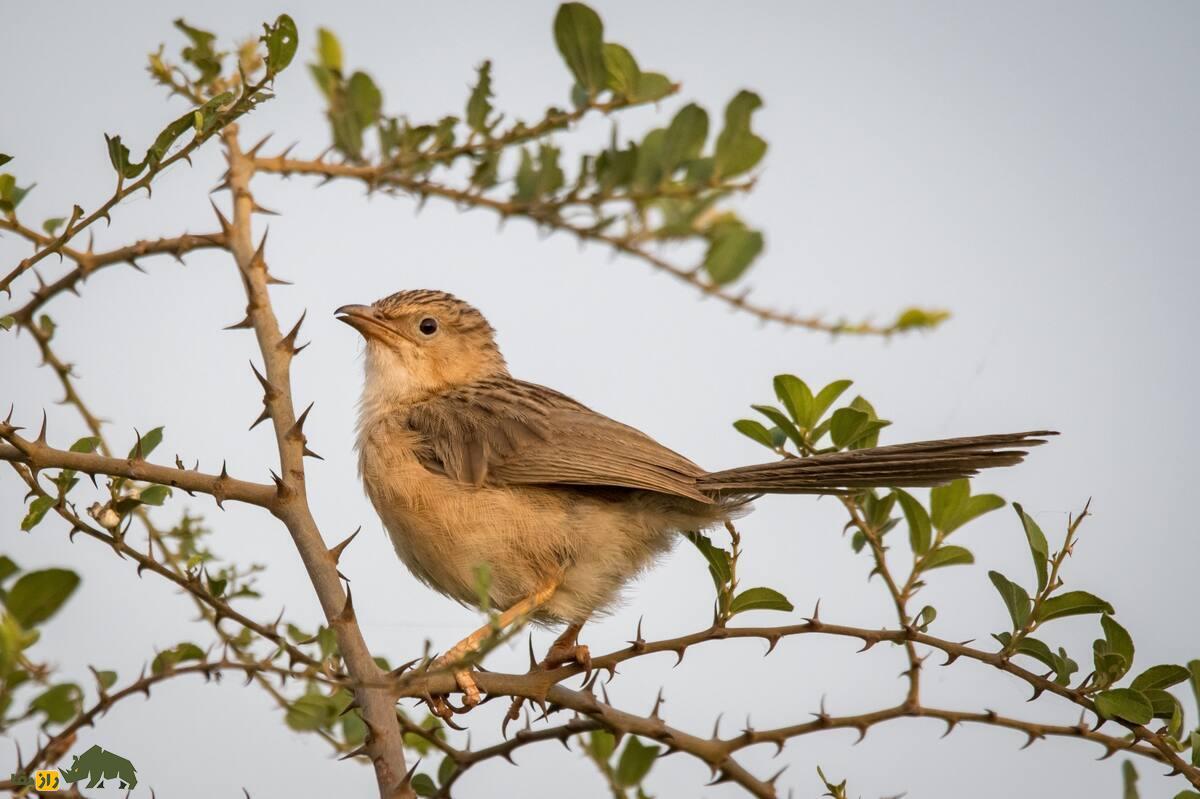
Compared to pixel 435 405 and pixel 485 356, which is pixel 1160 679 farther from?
pixel 485 356

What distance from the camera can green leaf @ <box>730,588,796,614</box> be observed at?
12.3 feet

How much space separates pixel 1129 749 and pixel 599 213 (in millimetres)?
2058

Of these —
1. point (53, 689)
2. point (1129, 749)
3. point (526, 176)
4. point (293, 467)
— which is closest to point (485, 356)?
point (293, 467)

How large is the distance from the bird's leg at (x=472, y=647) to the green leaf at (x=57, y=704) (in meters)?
1.41

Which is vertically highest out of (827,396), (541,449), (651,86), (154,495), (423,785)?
(541,449)

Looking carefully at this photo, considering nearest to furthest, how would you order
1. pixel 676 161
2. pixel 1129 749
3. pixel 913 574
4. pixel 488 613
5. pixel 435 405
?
1. pixel 488 613
2. pixel 676 161
3. pixel 1129 749
4. pixel 913 574
5. pixel 435 405

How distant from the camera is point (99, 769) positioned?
140 inches

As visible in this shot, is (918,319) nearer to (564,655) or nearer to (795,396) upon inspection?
(795,396)

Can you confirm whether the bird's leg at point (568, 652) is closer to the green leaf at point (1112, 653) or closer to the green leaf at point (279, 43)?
the green leaf at point (1112, 653)

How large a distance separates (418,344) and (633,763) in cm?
363

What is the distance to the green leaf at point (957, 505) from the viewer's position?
3701 mm

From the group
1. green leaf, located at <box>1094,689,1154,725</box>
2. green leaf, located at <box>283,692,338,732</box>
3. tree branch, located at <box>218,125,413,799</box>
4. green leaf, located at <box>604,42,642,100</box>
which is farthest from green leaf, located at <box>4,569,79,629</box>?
green leaf, located at <box>1094,689,1154,725</box>

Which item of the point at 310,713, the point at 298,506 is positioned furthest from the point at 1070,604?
the point at 310,713

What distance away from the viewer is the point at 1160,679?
358 cm
